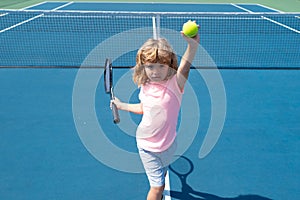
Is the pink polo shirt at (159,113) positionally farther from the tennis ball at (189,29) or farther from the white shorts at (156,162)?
the tennis ball at (189,29)

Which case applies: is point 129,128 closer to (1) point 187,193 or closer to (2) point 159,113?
(1) point 187,193

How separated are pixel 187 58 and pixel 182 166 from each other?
68.1 inches

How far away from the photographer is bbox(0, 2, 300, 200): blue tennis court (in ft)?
10.8

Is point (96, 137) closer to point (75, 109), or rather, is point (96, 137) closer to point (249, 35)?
point (75, 109)

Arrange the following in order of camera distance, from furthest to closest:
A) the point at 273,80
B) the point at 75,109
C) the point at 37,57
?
the point at 37,57, the point at 273,80, the point at 75,109

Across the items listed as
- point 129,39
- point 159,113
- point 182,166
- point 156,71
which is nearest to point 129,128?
point 182,166

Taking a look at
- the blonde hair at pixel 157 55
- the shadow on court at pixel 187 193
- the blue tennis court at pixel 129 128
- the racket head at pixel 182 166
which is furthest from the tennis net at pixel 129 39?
→ the blonde hair at pixel 157 55

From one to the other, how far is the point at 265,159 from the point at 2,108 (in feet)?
12.3

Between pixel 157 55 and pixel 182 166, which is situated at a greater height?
pixel 157 55

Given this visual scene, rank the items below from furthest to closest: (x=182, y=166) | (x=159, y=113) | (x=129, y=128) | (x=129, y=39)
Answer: (x=129, y=39) < (x=129, y=128) < (x=182, y=166) < (x=159, y=113)

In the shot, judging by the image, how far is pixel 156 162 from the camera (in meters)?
2.40

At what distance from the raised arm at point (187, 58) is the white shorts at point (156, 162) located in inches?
19.6

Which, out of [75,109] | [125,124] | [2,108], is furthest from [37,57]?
[125,124]

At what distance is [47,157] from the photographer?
12.3 feet
